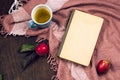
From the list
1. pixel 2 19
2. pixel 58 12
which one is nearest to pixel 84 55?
pixel 58 12

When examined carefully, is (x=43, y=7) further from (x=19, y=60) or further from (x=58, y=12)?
(x=19, y=60)

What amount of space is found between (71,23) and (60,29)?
45 mm

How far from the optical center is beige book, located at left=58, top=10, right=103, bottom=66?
99 cm

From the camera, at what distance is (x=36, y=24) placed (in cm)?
101

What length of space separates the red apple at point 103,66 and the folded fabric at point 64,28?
13 millimetres

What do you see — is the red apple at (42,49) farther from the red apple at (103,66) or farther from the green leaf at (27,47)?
the red apple at (103,66)

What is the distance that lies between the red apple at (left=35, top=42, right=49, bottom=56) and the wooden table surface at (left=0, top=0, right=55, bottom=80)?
0.07 feet

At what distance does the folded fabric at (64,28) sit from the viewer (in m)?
0.99

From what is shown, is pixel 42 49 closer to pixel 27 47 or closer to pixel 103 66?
pixel 27 47

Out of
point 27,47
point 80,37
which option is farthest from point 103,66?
point 27,47

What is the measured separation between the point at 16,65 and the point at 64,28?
0.65ft

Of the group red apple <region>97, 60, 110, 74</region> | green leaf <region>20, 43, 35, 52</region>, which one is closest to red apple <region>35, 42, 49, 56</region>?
green leaf <region>20, 43, 35, 52</region>

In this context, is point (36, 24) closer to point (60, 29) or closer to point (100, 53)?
point (60, 29)

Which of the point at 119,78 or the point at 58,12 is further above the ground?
the point at 58,12
